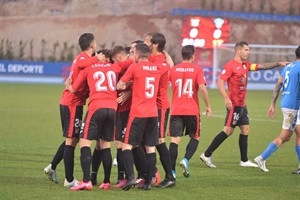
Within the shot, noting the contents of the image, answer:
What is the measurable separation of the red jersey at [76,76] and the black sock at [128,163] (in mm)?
1027

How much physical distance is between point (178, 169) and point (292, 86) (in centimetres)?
239

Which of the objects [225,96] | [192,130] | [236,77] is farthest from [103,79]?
[236,77]

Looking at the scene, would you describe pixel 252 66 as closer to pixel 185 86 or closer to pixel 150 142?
pixel 185 86

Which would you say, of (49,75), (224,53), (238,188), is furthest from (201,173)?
(224,53)

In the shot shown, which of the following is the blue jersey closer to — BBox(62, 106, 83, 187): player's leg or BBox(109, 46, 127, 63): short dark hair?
BBox(109, 46, 127, 63): short dark hair

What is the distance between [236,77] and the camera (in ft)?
53.0

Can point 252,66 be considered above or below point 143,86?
above

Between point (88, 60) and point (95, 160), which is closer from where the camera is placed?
point (88, 60)

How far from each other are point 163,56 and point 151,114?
3.59 ft

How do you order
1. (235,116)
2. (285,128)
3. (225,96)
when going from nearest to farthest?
(285,128) → (225,96) → (235,116)

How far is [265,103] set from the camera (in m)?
34.8

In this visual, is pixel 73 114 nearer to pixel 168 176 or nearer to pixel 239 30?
pixel 168 176

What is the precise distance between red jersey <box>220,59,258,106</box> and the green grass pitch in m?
1.20


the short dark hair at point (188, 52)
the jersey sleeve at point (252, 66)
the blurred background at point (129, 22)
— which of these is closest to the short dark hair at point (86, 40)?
the short dark hair at point (188, 52)
